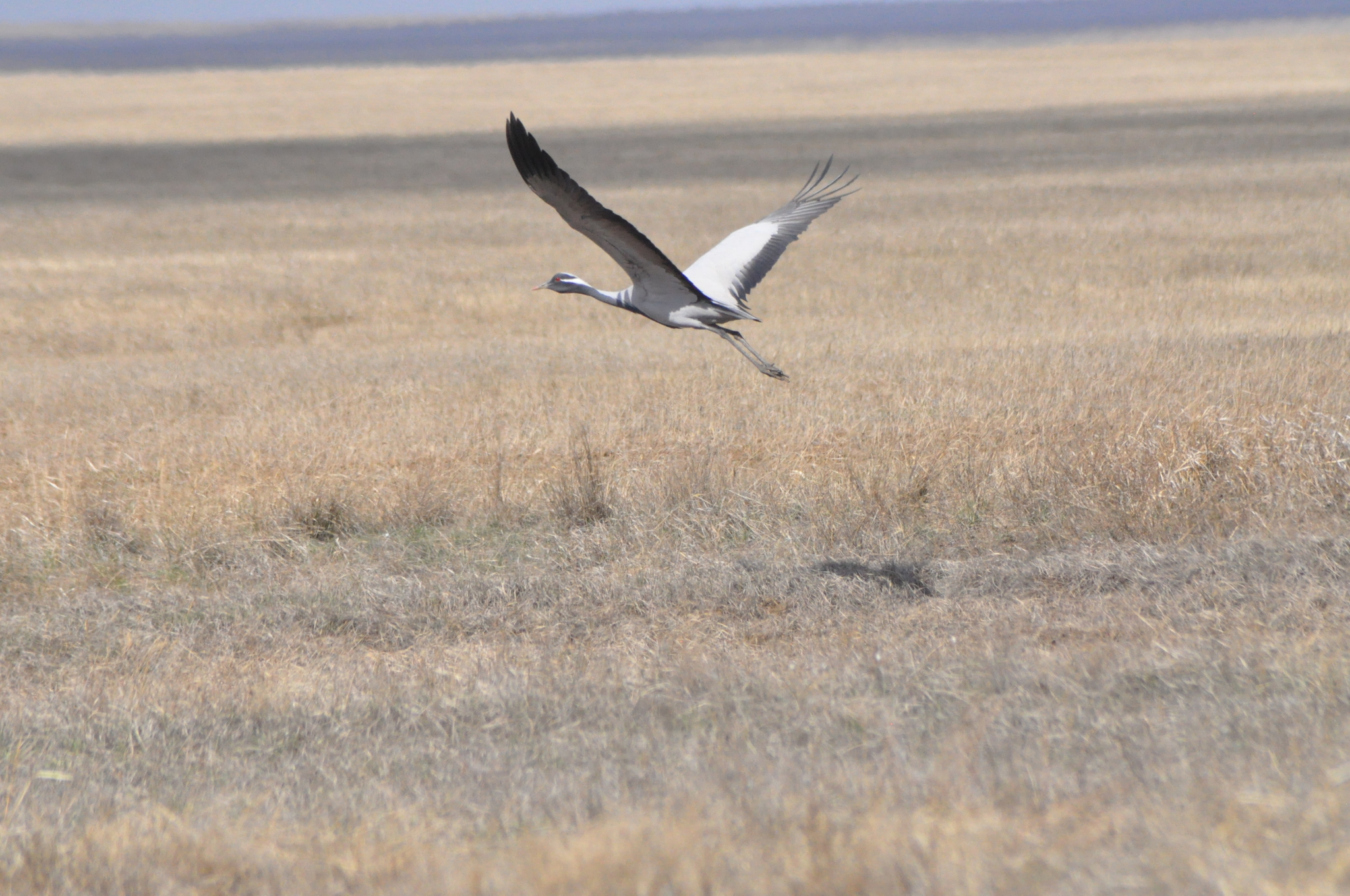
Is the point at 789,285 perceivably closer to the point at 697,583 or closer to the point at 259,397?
the point at 259,397

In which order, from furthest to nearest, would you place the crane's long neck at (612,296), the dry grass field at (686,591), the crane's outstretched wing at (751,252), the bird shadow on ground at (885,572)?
the crane's outstretched wing at (751,252) < the crane's long neck at (612,296) < the bird shadow on ground at (885,572) < the dry grass field at (686,591)

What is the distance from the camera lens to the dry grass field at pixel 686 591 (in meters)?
3.95

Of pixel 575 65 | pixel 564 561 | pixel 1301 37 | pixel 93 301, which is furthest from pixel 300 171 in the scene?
pixel 1301 37

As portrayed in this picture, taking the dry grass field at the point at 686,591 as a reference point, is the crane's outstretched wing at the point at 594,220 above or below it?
above

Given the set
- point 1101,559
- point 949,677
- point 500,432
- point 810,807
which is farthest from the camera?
point 500,432

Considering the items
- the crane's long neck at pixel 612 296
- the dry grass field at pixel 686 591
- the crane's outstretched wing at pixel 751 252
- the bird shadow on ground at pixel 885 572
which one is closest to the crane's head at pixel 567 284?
the crane's long neck at pixel 612 296

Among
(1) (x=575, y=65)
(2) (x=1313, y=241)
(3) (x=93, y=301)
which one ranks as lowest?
(3) (x=93, y=301)

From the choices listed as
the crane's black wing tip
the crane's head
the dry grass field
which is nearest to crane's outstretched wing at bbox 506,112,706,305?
the crane's black wing tip

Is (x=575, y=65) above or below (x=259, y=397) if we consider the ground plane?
above

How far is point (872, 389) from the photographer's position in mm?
13539

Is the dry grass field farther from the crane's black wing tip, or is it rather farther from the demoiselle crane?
the crane's black wing tip

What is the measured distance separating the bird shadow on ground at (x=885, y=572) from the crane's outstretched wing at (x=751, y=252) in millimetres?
1712

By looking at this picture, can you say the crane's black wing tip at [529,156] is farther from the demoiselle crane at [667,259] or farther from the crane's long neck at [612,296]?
the crane's long neck at [612,296]

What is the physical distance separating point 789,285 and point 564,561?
49.0 ft
